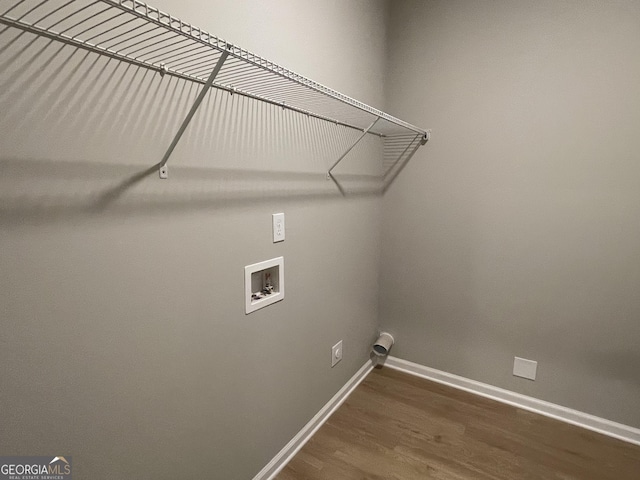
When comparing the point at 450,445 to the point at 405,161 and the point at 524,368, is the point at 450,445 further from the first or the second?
the point at 405,161

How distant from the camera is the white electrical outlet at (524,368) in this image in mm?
2100

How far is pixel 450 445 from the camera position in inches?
71.8

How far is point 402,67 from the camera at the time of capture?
2270 mm

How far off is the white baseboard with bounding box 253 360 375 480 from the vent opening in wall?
0.79 meters

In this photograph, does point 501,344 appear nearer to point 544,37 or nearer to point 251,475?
point 251,475

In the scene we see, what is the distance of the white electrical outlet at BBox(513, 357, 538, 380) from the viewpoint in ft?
6.89

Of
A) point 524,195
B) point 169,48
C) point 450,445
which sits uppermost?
point 169,48

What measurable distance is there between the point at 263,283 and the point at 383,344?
130 centimetres

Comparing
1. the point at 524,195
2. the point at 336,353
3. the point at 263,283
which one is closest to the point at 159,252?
the point at 263,283

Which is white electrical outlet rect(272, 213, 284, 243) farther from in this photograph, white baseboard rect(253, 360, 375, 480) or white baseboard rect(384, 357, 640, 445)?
white baseboard rect(384, 357, 640, 445)

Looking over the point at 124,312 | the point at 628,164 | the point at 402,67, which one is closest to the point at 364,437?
the point at 124,312

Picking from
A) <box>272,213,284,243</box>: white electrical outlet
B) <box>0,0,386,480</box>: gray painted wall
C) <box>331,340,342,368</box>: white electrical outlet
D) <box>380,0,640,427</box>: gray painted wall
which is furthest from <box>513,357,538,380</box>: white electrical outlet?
<box>272,213,284,243</box>: white electrical outlet

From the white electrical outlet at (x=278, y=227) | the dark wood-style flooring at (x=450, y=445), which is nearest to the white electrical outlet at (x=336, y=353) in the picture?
the dark wood-style flooring at (x=450, y=445)

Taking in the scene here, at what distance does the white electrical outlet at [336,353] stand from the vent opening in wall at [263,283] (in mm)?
679
